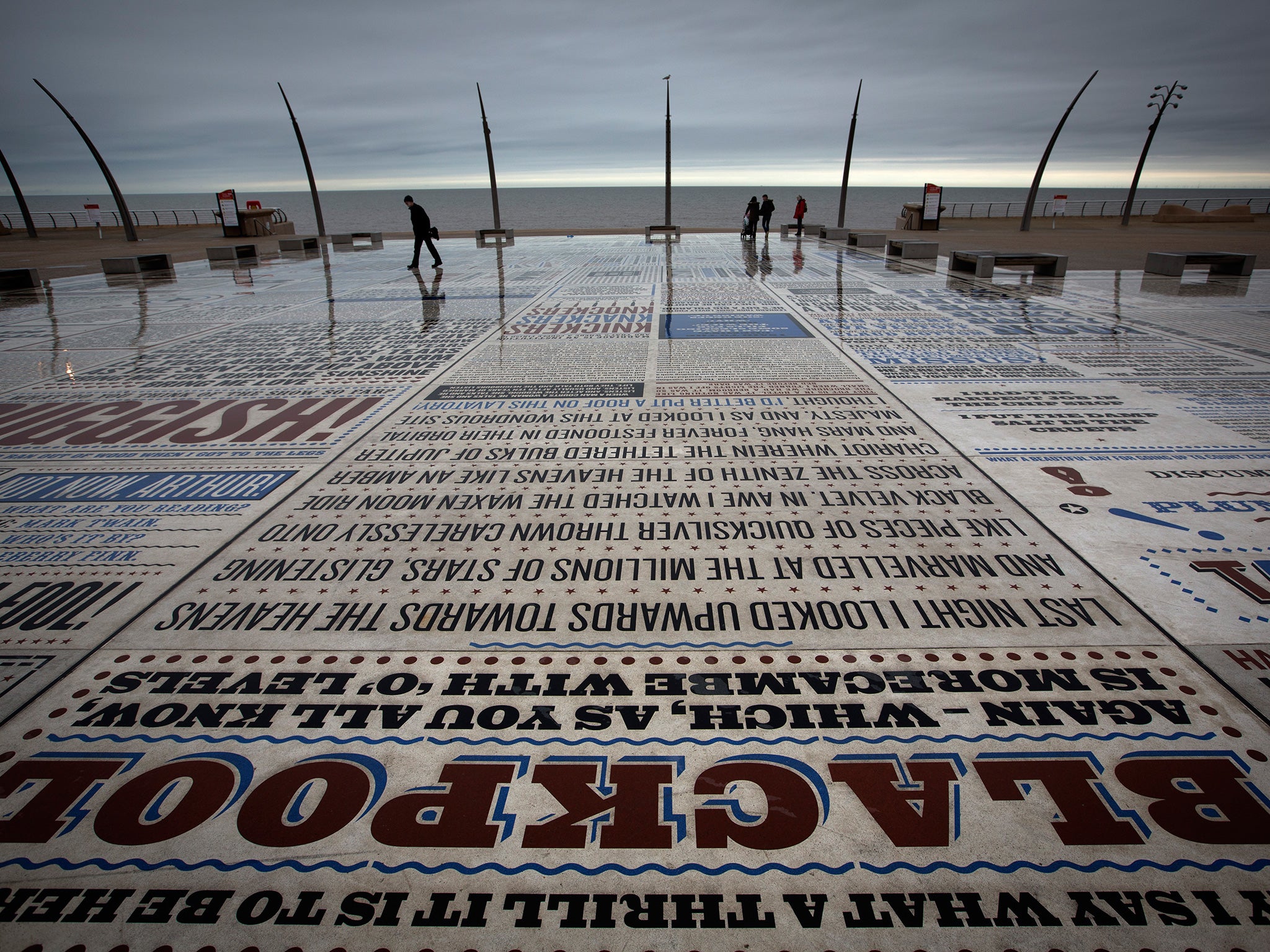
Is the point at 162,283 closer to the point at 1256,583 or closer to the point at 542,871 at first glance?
the point at 542,871

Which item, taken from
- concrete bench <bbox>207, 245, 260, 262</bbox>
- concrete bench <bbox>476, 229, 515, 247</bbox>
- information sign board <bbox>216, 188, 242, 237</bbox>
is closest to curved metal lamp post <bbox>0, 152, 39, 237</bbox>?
information sign board <bbox>216, 188, 242, 237</bbox>

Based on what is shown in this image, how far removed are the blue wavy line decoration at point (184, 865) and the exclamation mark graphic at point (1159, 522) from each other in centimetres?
456

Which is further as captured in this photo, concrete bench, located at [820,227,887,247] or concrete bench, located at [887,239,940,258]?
concrete bench, located at [820,227,887,247]

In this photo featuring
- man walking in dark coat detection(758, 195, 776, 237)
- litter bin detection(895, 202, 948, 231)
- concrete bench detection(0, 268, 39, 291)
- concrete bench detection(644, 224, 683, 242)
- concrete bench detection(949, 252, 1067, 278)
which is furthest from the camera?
litter bin detection(895, 202, 948, 231)

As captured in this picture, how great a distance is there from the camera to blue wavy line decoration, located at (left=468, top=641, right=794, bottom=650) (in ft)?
10.3

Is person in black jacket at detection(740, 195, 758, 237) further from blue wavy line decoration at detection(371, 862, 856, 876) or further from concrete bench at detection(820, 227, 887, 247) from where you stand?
blue wavy line decoration at detection(371, 862, 856, 876)

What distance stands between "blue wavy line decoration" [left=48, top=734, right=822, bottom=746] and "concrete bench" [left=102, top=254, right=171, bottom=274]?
19.4m

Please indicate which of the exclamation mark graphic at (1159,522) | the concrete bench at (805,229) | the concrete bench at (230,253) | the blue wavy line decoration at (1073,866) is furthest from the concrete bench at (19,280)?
the concrete bench at (805,229)

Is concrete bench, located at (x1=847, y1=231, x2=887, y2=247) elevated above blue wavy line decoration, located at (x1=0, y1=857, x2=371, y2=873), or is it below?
above

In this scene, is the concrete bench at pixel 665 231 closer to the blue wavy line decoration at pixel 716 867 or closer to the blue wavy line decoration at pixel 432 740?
the blue wavy line decoration at pixel 432 740

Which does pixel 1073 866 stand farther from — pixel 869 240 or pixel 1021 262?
pixel 869 240

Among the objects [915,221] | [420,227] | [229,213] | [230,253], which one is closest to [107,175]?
[229,213]

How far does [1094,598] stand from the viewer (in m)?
3.44

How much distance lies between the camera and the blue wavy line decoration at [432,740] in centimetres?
258
